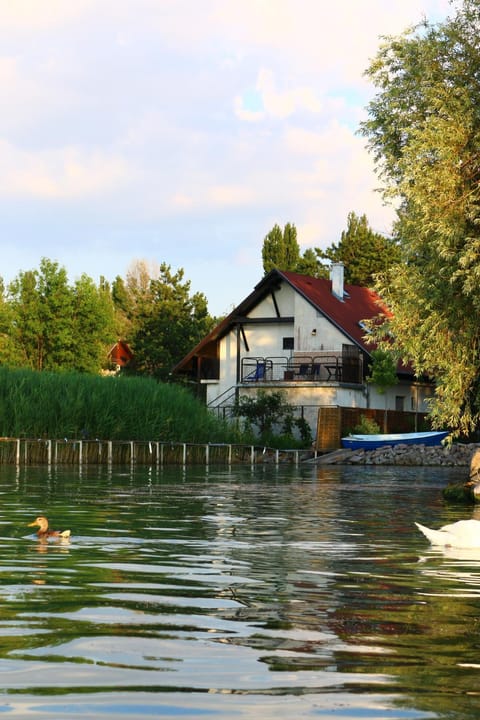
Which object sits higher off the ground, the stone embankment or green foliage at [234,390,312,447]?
green foliage at [234,390,312,447]

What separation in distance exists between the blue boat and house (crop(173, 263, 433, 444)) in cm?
489

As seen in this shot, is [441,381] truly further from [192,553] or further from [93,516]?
[192,553]

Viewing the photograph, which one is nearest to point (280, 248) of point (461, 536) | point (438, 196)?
point (438, 196)

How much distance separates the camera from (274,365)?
234ft

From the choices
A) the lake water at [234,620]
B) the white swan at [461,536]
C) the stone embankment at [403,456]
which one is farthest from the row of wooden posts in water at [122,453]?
the white swan at [461,536]

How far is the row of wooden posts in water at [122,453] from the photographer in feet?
144

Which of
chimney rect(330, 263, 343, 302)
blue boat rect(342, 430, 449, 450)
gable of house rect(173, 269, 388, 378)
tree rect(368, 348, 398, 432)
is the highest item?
chimney rect(330, 263, 343, 302)

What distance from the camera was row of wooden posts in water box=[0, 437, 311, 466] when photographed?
43.9 metres

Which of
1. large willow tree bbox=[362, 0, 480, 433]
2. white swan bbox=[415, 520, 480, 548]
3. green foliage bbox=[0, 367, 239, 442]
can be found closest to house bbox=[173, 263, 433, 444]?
green foliage bbox=[0, 367, 239, 442]

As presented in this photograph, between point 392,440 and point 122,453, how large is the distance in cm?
1694

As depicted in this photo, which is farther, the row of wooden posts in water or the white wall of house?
the white wall of house

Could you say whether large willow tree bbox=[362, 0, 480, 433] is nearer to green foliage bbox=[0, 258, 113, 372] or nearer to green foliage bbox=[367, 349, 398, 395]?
green foliage bbox=[367, 349, 398, 395]

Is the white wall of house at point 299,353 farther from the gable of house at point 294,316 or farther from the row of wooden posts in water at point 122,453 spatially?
the row of wooden posts in water at point 122,453

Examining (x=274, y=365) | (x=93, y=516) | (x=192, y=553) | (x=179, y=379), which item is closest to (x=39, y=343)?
(x=179, y=379)
